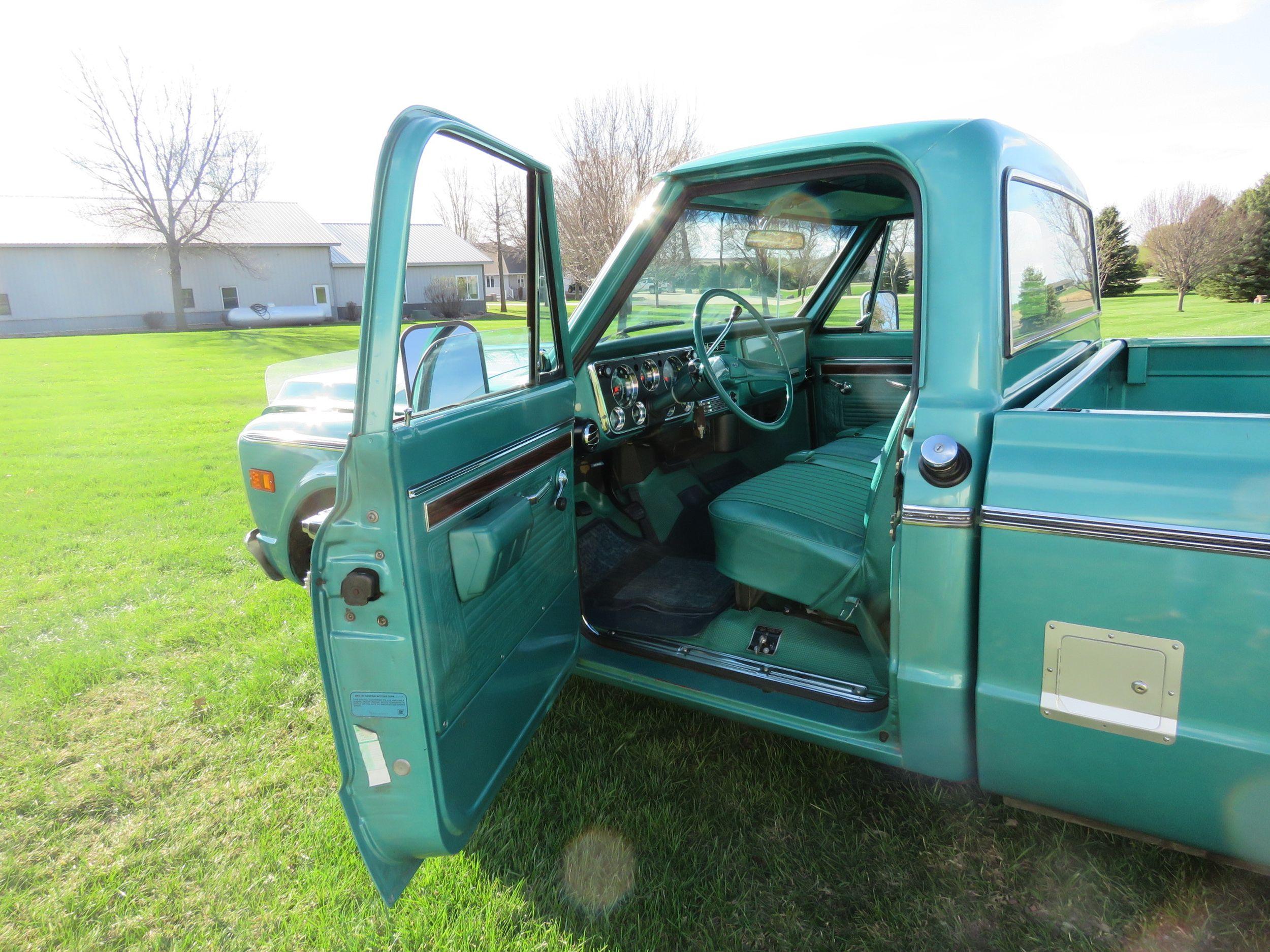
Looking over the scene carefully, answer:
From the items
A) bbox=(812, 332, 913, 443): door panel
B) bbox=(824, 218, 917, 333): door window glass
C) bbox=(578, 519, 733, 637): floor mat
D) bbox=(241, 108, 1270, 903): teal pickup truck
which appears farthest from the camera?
bbox=(812, 332, 913, 443): door panel

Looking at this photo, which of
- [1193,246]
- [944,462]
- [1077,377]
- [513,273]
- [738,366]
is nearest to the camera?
[944,462]

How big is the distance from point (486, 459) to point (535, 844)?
1.20m

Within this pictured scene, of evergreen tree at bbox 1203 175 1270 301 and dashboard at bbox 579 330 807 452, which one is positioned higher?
evergreen tree at bbox 1203 175 1270 301

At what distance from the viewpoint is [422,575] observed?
1.73 m

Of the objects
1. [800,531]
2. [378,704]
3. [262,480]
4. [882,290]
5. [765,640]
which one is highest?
[882,290]

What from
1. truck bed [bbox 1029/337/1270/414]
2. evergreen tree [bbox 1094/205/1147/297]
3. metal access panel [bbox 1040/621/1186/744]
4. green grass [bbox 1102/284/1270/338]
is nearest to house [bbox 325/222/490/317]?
metal access panel [bbox 1040/621/1186/744]

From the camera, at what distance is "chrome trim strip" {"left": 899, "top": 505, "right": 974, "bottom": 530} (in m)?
1.70

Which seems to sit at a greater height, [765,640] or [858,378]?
[858,378]

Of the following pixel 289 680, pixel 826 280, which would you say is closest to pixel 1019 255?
pixel 826 280

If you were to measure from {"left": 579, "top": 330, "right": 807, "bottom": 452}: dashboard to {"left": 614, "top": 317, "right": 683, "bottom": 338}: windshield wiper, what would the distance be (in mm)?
96

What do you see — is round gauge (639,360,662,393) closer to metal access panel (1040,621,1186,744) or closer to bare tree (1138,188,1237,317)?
metal access panel (1040,621,1186,744)

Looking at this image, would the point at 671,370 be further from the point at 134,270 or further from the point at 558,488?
the point at 134,270

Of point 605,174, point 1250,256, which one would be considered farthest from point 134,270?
point 1250,256

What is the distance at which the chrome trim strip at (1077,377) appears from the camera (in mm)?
1913
